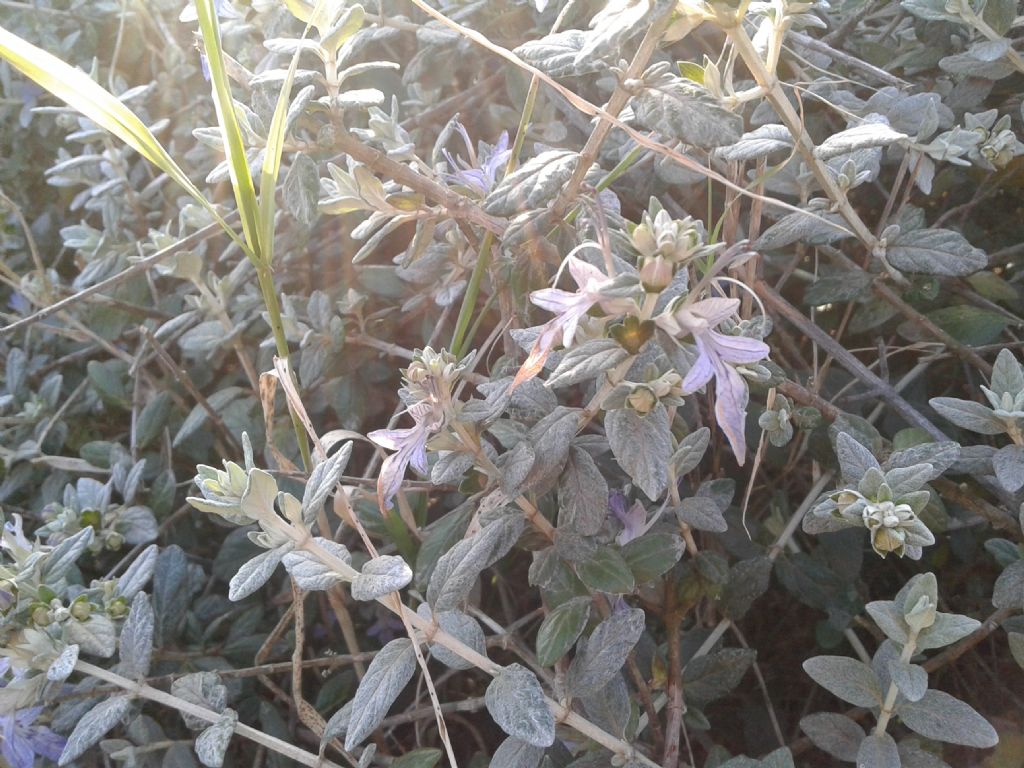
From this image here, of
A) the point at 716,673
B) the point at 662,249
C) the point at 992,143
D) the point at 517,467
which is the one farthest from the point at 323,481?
the point at 992,143

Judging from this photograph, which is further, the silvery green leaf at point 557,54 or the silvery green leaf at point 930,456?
the silvery green leaf at point 930,456

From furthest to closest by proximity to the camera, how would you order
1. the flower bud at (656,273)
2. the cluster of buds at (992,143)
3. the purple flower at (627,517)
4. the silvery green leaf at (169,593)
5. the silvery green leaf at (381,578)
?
the silvery green leaf at (169,593) < the cluster of buds at (992,143) < the purple flower at (627,517) < the silvery green leaf at (381,578) < the flower bud at (656,273)

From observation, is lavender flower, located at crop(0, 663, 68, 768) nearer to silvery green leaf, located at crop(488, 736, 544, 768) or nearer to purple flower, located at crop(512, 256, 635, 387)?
silvery green leaf, located at crop(488, 736, 544, 768)

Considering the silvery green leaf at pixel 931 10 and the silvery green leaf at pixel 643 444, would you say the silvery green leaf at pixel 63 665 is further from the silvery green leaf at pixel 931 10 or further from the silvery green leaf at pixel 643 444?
the silvery green leaf at pixel 931 10

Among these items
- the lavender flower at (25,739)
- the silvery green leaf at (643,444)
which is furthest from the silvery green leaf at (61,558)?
the silvery green leaf at (643,444)

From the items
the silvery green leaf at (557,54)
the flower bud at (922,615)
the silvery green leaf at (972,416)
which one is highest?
the silvery green leaf at (557,54)

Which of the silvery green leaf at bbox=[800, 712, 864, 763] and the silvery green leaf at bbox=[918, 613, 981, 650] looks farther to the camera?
the silvery green leaf at bbox=[800, 712, 864, 763]

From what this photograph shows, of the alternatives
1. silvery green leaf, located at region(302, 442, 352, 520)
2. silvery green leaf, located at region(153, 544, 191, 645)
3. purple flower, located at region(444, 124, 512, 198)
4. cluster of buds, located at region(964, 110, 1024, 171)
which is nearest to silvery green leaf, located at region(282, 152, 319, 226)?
purple flower, located at region(444, 124, 512, 198)
